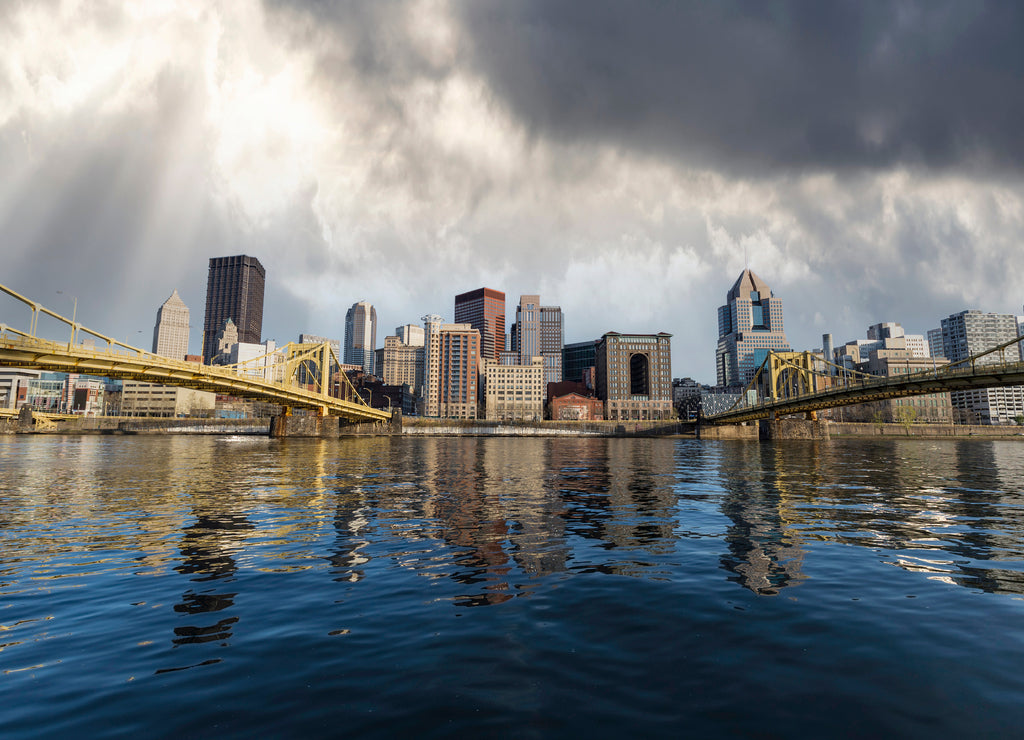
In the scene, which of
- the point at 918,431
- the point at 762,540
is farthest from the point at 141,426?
the point at 918,431

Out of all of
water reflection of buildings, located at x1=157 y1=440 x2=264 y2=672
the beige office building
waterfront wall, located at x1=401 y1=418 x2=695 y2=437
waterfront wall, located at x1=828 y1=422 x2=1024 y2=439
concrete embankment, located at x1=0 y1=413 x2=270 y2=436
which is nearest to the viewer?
water reflection of buildings, located at x1=157 y1=440 x2=264 y2=672

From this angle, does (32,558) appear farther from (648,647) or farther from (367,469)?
(367,469)

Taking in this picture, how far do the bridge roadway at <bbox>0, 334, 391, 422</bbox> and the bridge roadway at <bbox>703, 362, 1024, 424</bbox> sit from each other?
87651mm

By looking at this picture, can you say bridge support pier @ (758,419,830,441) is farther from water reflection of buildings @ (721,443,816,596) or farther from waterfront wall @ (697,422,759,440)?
water reflection of buildings @ (721,443,816,596)

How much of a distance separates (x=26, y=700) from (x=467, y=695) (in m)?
4.73

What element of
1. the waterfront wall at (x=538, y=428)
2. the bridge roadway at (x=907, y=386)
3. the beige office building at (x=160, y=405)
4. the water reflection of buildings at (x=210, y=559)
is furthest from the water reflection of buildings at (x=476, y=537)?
the beige office building at (x=160, y=405)

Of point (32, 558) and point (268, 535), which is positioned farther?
point (268, 535)

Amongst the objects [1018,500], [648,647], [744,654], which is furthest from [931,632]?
[1018,500]

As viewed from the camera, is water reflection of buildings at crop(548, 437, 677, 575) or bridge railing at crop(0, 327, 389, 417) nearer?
water reflection of buildings at crop(548, 437, 677, 575)

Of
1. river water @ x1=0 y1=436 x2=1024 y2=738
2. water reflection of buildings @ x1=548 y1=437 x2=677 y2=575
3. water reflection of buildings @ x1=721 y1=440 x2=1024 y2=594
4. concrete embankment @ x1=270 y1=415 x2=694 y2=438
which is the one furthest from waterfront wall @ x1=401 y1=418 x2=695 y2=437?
river water @ x1=0 y1=436 x2=1024 y2=738

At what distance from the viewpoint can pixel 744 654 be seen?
6.57 meters

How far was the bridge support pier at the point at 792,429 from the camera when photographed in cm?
10306

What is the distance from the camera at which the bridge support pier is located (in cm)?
10306

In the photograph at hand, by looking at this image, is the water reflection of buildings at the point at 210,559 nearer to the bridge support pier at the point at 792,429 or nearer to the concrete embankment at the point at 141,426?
the bridge support pier at the point at 792,429
